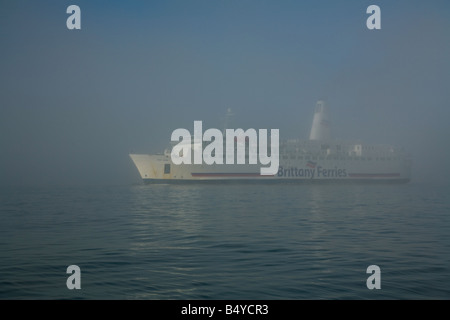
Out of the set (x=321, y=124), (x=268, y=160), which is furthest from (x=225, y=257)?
(x=321, y=124)

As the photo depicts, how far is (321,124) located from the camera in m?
78.1

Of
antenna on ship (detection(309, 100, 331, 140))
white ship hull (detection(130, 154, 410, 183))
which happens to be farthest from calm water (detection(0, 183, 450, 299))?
antenna on ship (detection(309, 100, 331, 140))

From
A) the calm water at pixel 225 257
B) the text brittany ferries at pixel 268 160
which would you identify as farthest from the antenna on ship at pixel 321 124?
the calm water at pixel 225 257

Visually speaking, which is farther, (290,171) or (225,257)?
(290,171)

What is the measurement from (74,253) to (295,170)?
171 ft

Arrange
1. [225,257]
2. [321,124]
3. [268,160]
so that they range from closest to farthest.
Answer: [225,257] → [268,160] → [321,124]

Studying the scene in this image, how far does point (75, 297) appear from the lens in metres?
7.59

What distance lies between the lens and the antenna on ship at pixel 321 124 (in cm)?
7731

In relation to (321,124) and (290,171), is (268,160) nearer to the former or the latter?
A: (290,171)

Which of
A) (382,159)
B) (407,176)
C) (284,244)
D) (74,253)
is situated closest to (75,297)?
(74,253)

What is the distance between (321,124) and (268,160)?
22.9m

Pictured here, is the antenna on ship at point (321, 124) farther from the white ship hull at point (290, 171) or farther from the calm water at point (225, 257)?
the calm water at point (225, 257)

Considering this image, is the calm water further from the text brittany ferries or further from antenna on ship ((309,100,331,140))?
antenna on ship ((309,100,331,140))
